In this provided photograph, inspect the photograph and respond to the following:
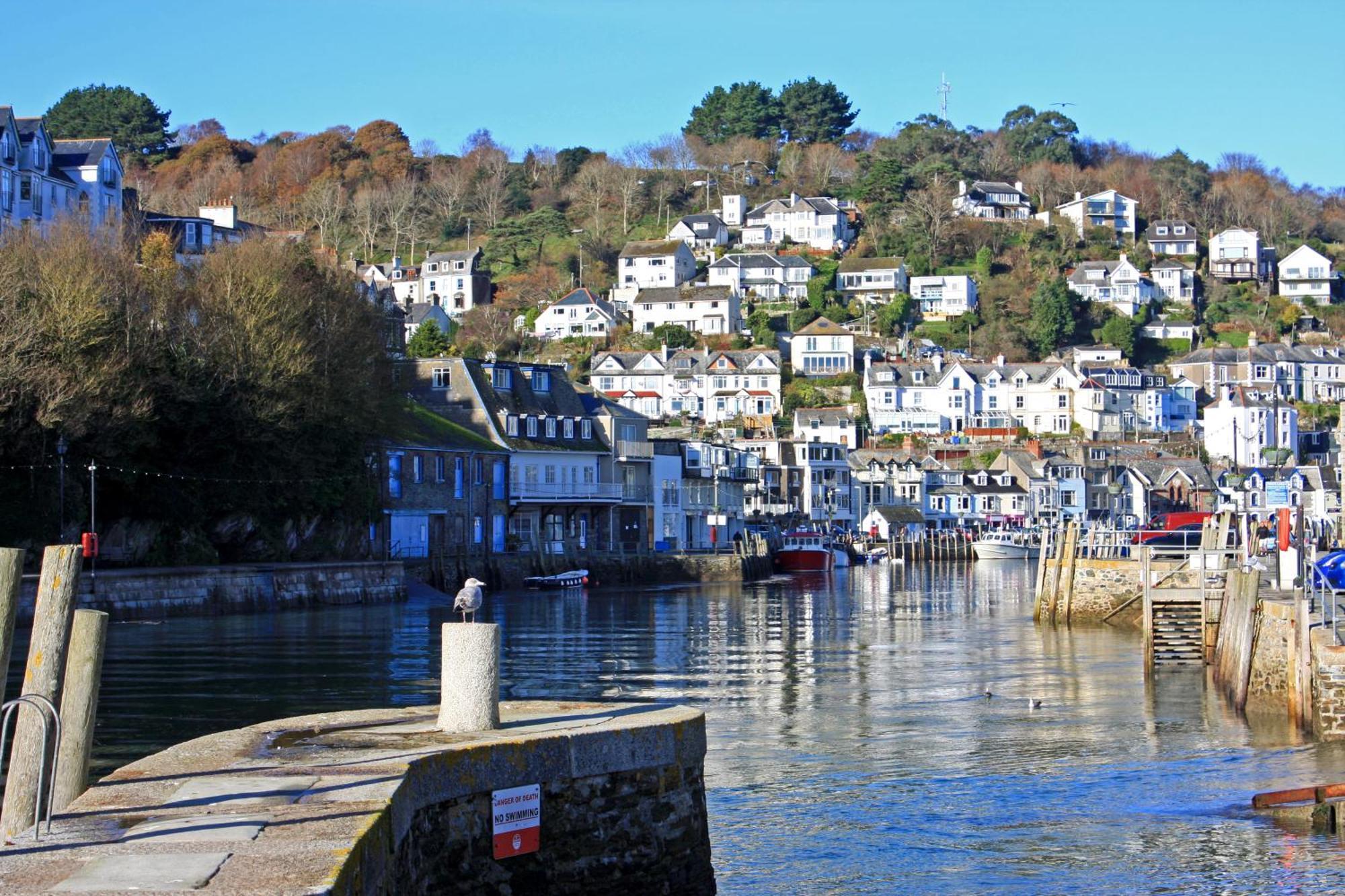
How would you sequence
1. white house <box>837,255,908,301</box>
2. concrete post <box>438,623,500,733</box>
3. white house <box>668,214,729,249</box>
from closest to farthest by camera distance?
concrete post <box>438,623,500,733</box>, white house <box>837,255,908,301</box>, white house <box>668,214,729,249</box>

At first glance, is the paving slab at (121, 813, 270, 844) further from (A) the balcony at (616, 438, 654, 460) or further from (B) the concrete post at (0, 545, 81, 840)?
(A) the balcony at (616, 438, 654, 460)

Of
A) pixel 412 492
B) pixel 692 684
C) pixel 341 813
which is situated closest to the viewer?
pixel 341 813

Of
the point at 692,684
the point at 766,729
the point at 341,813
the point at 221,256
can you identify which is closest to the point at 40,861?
the point at 341,813

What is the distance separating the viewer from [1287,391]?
6511 inches

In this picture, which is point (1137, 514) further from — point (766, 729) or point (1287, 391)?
point (766, 729)

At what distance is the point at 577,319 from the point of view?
16812 centimetres

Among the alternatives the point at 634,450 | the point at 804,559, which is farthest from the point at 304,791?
the point at 804,559

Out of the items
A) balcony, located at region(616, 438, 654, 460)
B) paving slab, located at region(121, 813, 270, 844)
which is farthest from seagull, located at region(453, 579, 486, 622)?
balcony, located at region(616, 438, 654, 460)

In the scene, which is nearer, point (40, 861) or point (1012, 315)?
point (40, 861)

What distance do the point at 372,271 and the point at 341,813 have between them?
521 feet

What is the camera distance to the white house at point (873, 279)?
575 ft

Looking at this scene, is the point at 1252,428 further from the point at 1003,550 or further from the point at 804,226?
the point at 804,226

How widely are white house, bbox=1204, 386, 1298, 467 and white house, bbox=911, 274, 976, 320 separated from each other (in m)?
30.8

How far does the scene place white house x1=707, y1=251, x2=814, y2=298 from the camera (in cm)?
17438
